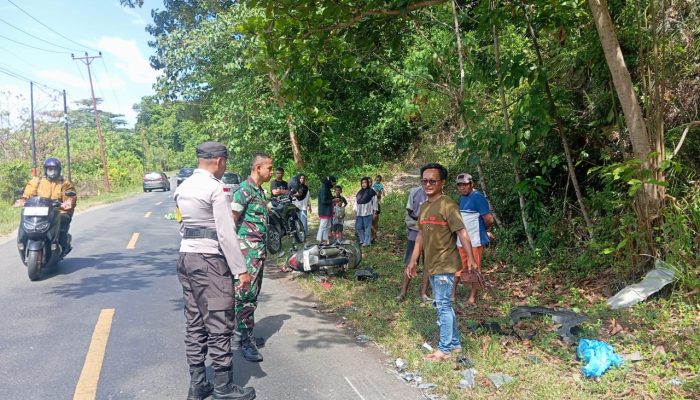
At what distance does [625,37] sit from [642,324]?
390 centimetres

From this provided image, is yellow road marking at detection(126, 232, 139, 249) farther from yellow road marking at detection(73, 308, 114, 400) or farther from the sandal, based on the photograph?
the sandal

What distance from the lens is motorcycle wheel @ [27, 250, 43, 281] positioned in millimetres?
7098

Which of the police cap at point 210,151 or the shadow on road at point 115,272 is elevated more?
the police cap at point 210,151

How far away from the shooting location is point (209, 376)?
402cm

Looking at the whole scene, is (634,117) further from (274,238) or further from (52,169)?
(52,169)

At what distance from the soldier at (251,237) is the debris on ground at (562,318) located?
107 inches

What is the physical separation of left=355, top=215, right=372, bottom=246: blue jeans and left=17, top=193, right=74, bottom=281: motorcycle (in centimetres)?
558

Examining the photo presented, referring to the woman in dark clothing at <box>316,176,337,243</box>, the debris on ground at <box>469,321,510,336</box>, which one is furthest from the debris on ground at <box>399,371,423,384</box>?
the woman in dark clothing at <box>316,176,337,243</box>

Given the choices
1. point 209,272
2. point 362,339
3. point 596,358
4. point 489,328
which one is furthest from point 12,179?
point 596,358

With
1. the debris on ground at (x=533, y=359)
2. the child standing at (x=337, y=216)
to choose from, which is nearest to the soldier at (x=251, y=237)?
the debris on ground at (x=533, y=359)

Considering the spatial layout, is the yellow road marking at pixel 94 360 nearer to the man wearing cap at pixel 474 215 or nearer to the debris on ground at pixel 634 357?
the man wearing cap at pixel 474 215

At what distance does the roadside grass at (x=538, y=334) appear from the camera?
3.69m

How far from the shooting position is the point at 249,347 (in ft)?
14.6

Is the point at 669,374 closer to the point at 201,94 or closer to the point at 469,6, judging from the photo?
the point at 469,6
